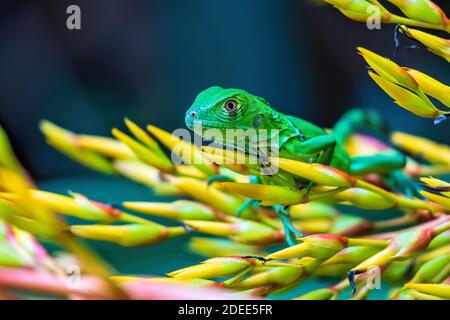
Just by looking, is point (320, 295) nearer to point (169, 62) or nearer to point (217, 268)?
point (217, 268)

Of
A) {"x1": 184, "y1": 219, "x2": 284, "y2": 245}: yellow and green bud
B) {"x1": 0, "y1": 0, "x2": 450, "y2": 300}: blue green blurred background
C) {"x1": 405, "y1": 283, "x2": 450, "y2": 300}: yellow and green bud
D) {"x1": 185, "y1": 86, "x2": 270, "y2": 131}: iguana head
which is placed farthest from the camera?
{"x1": 0, "y1": 0, "x2": 450, "y2": 300}: blue green blurred background

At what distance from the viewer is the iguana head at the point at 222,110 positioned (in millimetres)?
585

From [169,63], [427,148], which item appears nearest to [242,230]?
[427,148]

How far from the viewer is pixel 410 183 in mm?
813

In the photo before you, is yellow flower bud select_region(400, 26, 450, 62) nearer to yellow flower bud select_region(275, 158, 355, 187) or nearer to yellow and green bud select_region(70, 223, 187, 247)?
yellow flower bud select_region(275, 158, 355, 187)

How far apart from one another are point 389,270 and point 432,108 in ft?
0.64

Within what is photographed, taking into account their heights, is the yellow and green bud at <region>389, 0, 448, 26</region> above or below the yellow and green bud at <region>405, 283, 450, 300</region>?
above

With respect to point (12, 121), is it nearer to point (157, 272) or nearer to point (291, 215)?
point (157, 272)

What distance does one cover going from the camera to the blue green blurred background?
3.03 feet

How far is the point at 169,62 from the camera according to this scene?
1044 millimetres

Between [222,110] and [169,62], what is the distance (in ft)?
1.57

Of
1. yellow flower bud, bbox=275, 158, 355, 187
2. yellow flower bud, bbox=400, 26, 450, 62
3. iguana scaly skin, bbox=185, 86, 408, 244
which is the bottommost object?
yellow flower bud, bbox=275, 158, 355, 187

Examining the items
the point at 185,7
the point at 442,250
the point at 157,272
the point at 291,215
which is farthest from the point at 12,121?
the point at 442,250

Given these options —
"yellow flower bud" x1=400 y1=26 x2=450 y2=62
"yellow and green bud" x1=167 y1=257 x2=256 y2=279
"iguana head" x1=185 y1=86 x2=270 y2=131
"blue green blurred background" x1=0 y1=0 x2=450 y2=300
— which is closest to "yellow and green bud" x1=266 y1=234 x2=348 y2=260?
"yellow and green bud" x1=167 y1=257 x2=256 y2=279
